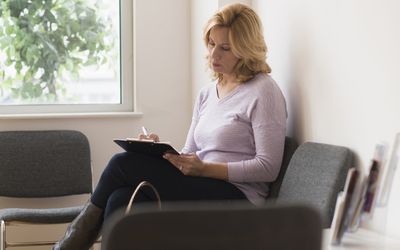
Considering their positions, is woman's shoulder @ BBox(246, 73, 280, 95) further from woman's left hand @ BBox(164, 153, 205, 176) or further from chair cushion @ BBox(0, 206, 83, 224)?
chair cushion @ BBox(0, 206, 83, 224)

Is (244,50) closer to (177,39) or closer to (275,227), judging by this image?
(177,39)

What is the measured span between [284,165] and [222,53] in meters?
0.52

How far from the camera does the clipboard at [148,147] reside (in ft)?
8.50

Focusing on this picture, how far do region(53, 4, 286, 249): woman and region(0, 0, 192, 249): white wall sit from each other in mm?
1035

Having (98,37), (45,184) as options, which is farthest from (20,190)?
(98,37)

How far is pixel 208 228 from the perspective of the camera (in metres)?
1.17

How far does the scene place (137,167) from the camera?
2678 mm

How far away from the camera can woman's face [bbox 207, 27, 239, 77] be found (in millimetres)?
2840

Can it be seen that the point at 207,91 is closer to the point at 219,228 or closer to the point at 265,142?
the point at 265,142

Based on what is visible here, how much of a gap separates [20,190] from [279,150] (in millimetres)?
1476

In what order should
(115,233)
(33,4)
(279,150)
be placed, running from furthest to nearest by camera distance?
(33,4) → (279,150) → (115,233)

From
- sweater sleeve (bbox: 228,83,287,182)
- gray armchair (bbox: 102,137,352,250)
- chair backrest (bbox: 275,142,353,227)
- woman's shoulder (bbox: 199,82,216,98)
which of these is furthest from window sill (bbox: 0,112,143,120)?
gray armchair (bbox: 102,137,352,250)

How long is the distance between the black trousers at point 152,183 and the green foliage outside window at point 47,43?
130cm

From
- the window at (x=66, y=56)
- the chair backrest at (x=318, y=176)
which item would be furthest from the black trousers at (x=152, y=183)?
the window at (x=66, y=56)
